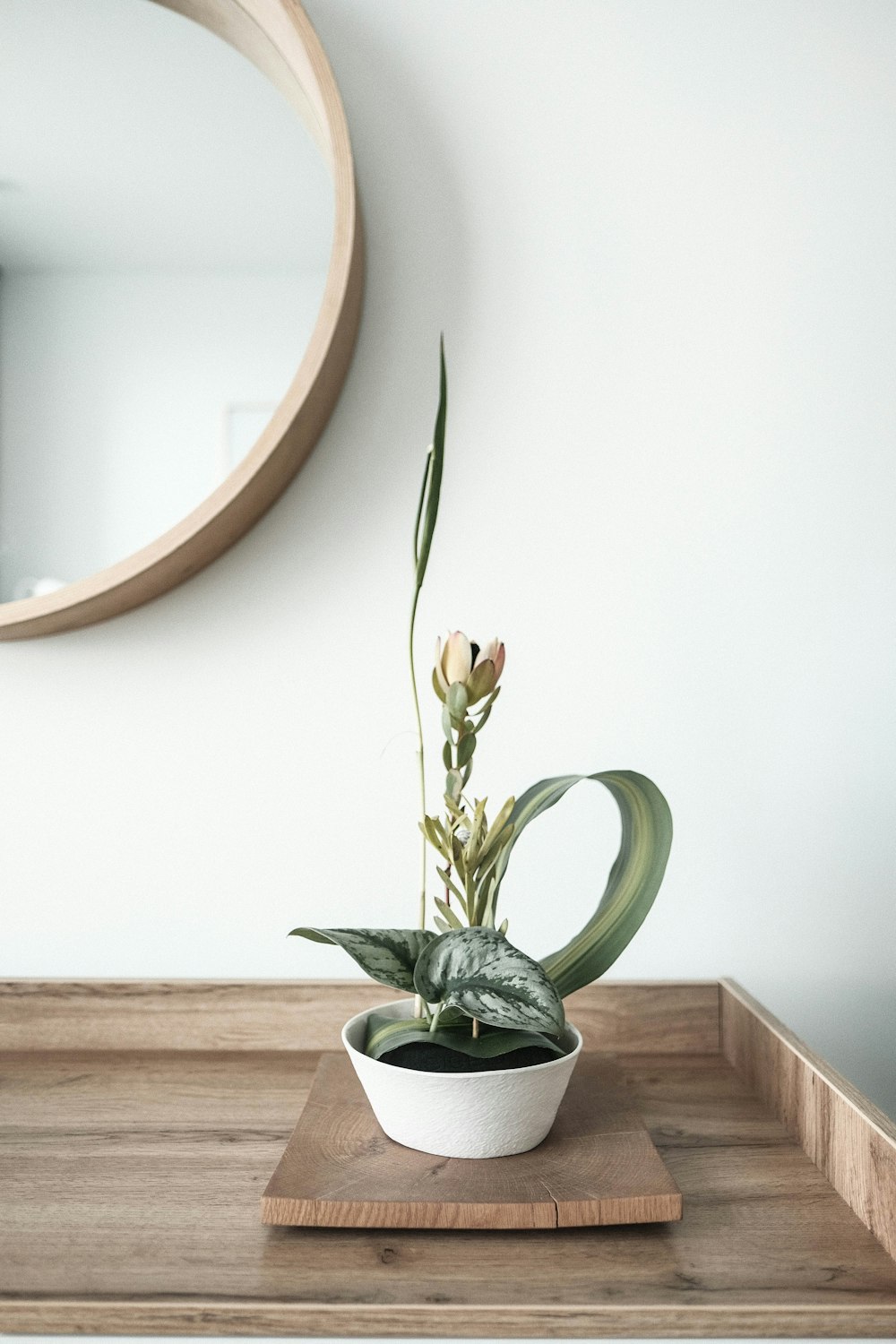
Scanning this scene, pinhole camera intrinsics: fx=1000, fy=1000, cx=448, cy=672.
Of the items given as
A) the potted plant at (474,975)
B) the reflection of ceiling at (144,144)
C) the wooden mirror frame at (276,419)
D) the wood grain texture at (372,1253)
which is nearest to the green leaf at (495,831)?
the potted plant at (474,975)

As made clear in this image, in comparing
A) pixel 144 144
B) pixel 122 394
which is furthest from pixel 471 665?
pixel 144 144

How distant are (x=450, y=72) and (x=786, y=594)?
1.91ft

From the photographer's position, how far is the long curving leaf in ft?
2.24

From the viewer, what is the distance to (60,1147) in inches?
26.3

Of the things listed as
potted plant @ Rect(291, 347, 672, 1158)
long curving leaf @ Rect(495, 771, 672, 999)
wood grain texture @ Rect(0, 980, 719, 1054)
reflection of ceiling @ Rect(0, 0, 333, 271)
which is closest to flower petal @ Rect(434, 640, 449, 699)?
potted plant @ Rect(291, 347, 672, 1158)

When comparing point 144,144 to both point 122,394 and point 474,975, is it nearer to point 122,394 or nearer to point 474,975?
point 122,394

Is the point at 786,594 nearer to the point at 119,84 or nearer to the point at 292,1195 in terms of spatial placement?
the point at 292,1195

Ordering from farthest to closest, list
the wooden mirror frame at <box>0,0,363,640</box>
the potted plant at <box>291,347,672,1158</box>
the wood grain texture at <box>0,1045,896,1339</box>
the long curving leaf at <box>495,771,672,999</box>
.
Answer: the wooden mirror frame at <box>0,0,363,640</box> < the long curving leaf at <box>495,771,672,999</box> < the potted plant at <box>291,347,672,1158</box> < the wood grain texture at <box>0,1045,896,1339</box>

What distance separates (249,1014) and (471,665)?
42 centimetres

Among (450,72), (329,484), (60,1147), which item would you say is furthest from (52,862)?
(450,72)

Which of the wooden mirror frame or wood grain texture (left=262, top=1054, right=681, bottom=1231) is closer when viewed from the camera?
wood grain texture (left=262, top=1054, right=681, bottom=1231)

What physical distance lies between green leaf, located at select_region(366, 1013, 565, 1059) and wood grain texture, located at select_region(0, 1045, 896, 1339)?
4.0 inches

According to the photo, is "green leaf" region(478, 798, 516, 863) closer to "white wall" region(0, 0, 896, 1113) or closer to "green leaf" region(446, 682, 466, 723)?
"green leaf" region(446, 682, 466, 723)

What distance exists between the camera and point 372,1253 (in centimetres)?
54
